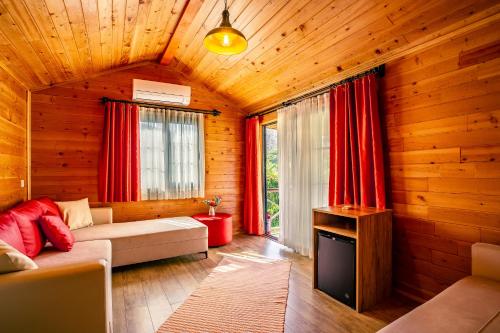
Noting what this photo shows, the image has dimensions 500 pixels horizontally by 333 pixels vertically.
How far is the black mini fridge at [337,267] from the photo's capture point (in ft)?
7.45

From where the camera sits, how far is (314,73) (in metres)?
3.27

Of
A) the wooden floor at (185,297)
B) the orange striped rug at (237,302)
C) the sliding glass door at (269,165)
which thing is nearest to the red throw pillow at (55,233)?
the wooden floor at (185,297)

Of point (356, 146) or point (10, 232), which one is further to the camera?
point (356, 146)

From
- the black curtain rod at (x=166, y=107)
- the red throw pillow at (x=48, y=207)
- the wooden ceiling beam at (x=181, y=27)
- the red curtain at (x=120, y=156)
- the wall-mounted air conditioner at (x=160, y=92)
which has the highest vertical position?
the wooden ceiling beam at (x=181, y=27)

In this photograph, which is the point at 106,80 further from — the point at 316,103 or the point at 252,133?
the point at 316,103

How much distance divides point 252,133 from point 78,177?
284 cm

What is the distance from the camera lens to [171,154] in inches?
169

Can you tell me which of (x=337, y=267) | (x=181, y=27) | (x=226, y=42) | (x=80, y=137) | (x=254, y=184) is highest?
(x=181, y=27)

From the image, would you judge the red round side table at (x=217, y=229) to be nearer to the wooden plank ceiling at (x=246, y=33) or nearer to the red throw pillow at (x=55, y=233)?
the red throw pillow at (x=55, y=233)

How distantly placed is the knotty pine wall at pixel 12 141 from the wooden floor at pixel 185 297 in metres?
1.47

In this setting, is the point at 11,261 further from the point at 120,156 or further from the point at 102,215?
the point at 120,156

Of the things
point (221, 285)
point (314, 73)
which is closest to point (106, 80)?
point (314, 73)

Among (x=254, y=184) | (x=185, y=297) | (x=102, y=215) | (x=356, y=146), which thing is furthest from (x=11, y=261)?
(x=254, y=184)

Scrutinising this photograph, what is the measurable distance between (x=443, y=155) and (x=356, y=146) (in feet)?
2.64
